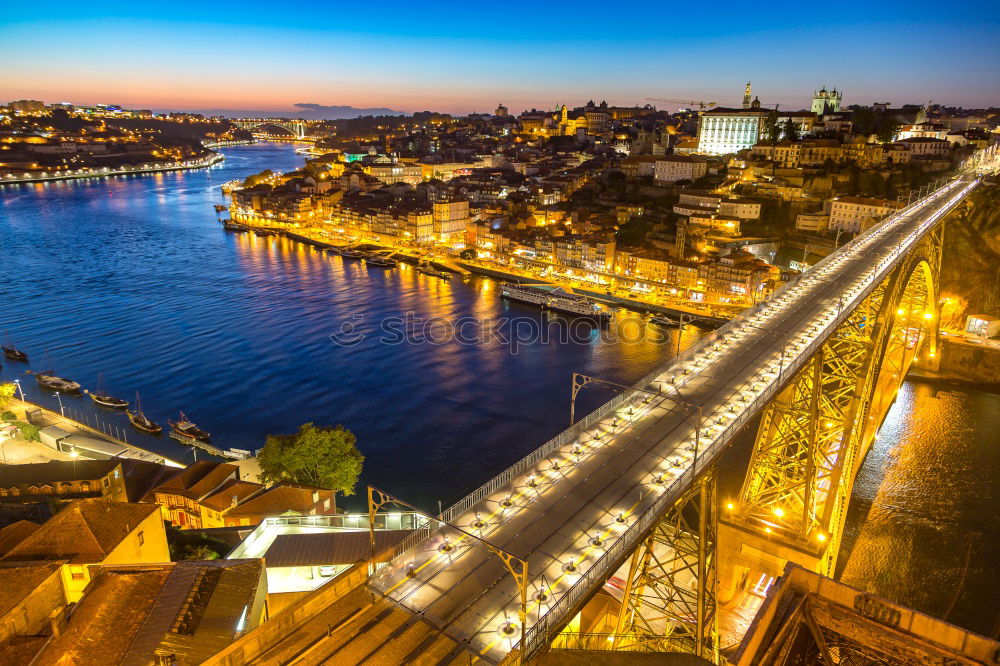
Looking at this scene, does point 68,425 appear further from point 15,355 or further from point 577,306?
point 577,306

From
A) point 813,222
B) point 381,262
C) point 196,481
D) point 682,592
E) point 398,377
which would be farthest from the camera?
point 381,262

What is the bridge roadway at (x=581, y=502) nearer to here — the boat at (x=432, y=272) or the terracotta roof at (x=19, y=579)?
the terracotta roof at (x=19, y=579)

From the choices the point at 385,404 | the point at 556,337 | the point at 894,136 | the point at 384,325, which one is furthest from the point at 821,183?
the point at 385,404

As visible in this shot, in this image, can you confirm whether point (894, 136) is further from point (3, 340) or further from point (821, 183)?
point (3, 340)

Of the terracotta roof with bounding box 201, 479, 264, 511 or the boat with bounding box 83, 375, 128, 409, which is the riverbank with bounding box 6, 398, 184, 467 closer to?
the boat with bounding box 83, 375, 128, 409

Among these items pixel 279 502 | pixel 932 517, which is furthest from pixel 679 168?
pixel 279 502

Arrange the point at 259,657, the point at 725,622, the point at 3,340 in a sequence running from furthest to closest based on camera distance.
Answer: the point at 3,340 → the point at 725,622 → the point at 259,657
